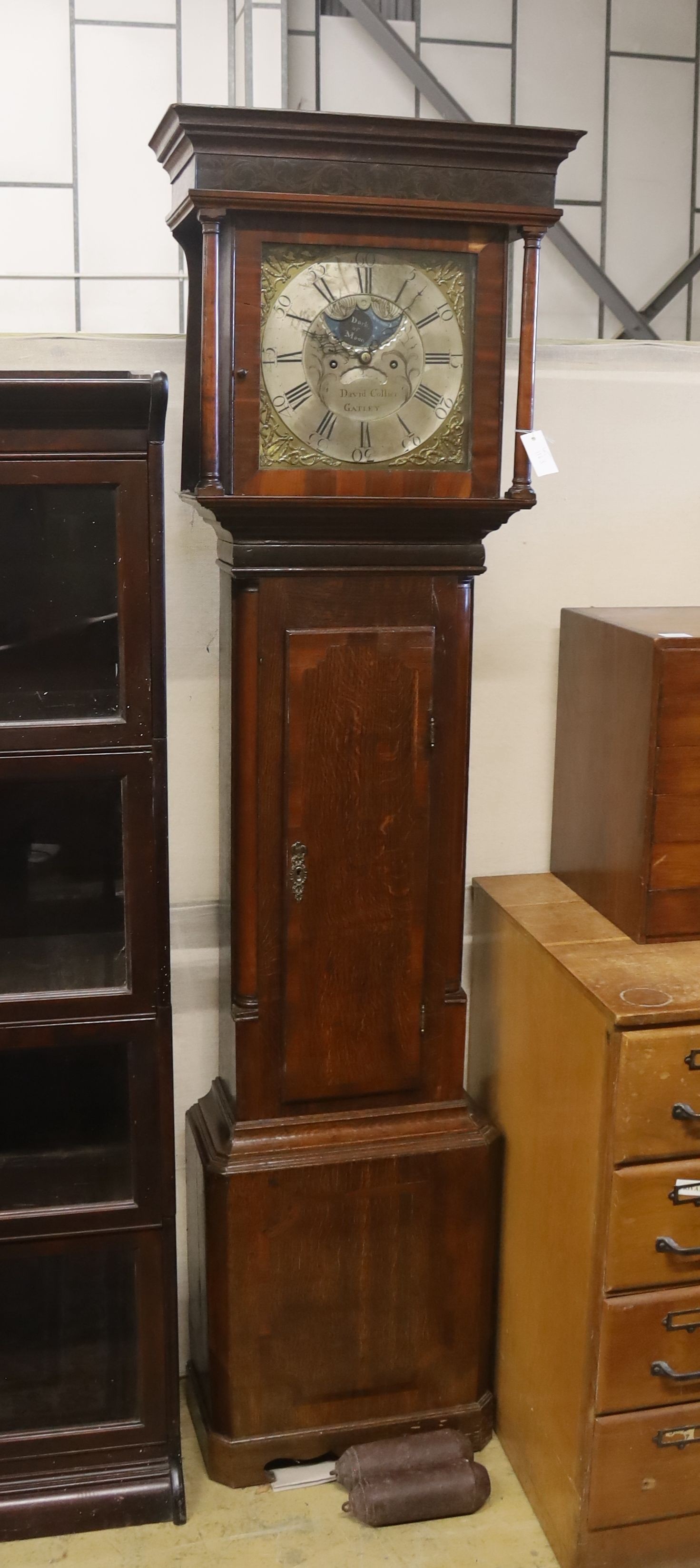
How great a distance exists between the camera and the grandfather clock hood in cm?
158

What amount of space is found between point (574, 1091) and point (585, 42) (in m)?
2.95

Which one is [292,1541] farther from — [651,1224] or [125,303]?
[125,303]

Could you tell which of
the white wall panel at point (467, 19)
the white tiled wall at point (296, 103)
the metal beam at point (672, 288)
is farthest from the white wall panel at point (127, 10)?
the metal beam at point (672, 288)

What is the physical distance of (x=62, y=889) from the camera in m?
1.91

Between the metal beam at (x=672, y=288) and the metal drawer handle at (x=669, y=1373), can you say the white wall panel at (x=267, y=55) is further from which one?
the metal drawer handle at (x=669, y=1373)

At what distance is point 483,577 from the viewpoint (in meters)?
2.13

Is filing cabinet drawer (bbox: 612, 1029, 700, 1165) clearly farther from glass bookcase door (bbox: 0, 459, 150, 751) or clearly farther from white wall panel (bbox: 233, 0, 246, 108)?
white wall panel (bbox: 233, 0, 246, 108)

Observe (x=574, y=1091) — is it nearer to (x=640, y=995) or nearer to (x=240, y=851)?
(x=640, y=995)

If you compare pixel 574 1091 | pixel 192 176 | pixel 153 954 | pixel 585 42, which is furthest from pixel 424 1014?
pixel 585 42

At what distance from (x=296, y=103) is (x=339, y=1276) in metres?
2.77

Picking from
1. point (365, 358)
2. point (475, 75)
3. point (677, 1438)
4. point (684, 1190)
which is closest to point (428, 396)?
point (365, 358)

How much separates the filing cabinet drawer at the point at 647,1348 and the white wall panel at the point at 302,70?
2.87 meters

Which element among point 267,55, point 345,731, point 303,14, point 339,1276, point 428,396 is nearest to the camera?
point 428,396

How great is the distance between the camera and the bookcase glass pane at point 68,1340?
1.97 metres
